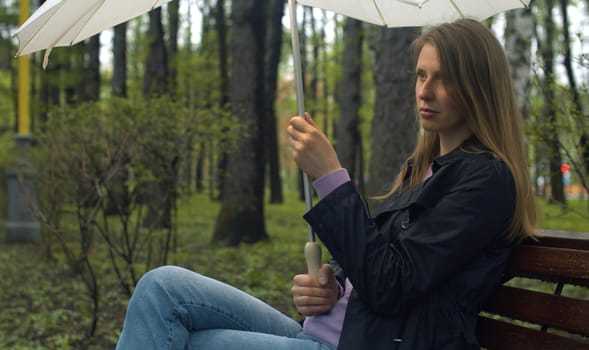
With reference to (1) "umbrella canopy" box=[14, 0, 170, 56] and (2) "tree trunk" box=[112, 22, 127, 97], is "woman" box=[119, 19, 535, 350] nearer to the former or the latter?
(1) "umbrella canopy" box=[14, 0, 170, 56]

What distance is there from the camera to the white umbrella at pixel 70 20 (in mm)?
2389

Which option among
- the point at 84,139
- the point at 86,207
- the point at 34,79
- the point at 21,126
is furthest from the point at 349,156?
the point at 34,79

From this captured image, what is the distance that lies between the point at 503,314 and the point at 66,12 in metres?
1.67

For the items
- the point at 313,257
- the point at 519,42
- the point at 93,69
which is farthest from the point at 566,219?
the point at 93,69

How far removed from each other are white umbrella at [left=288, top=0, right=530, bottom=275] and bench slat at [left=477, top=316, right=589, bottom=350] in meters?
0.87

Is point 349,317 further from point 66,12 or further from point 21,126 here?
point 21,126

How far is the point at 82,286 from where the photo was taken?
276 inches

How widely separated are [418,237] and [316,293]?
1.31 ft

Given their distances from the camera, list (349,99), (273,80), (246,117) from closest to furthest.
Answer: (246,117) → (273,80) → (349,99)

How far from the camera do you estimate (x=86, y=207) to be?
6.74m

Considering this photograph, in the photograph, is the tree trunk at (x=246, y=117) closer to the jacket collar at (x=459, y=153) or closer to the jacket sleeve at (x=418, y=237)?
the jacket collar at (x=459, y=153)

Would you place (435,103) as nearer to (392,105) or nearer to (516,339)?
(516,339)

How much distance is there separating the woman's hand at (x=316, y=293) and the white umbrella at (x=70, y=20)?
1124 millimetres

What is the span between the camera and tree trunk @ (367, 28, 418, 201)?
6031 millimetres
